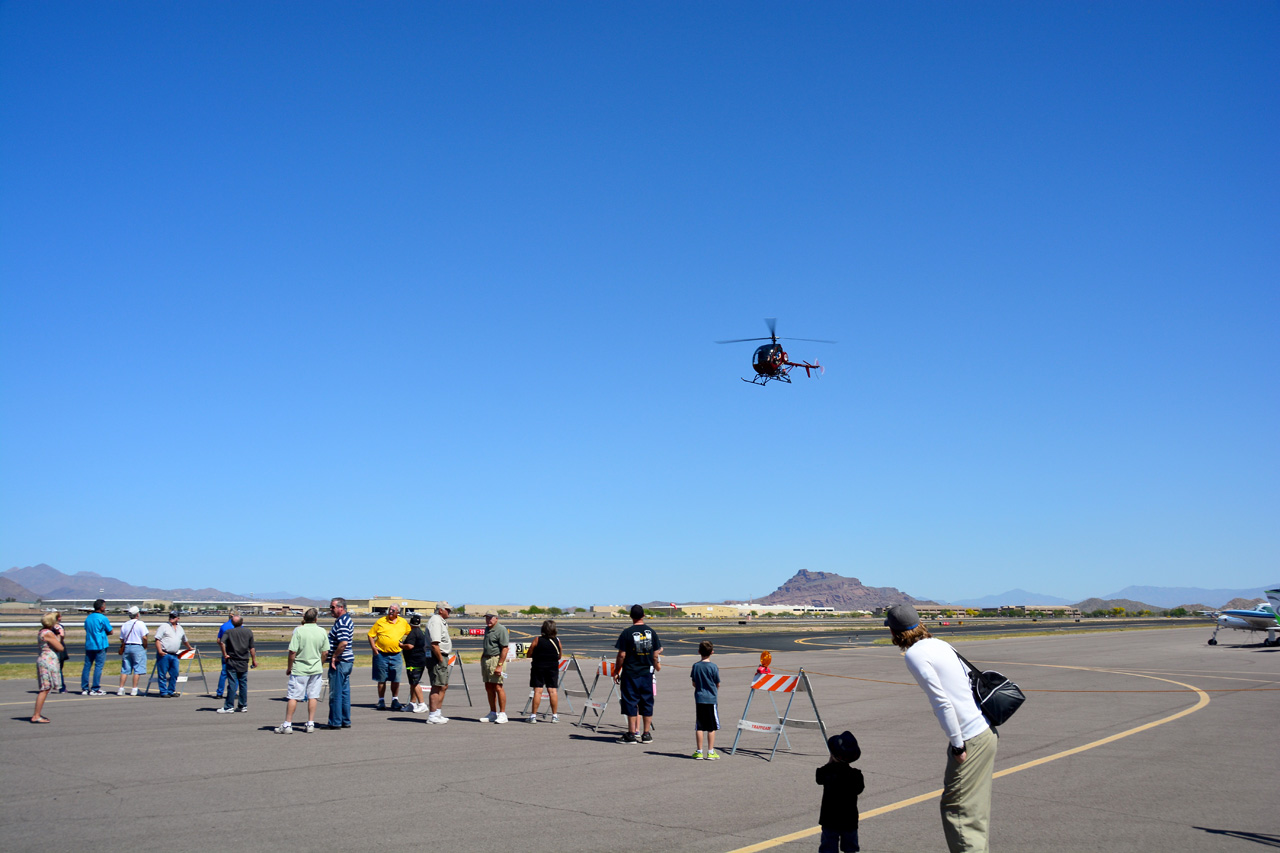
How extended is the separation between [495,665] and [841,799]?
10958mm

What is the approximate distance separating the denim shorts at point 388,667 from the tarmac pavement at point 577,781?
2.35 feet

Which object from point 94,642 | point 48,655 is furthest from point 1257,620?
point 48,655

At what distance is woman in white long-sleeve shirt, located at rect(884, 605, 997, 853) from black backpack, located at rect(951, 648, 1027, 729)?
6cm

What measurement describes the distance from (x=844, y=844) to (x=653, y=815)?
136 inches

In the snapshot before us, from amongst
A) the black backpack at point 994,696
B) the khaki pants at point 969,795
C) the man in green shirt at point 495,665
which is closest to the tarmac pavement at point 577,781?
the man in green shirt at point 495,665

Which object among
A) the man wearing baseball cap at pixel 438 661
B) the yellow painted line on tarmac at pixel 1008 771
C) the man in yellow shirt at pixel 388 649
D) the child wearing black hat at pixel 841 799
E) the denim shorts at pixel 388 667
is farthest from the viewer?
the denim shorts at pixel 388 667

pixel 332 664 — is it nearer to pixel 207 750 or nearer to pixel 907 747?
pixel 207 750

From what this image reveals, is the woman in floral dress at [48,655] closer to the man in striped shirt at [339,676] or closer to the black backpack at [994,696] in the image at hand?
the man in striped shirt at [339,676]

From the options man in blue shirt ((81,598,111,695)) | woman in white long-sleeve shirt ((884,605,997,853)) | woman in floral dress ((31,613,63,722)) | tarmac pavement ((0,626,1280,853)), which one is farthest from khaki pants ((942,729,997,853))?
man in blue shirt ((81,598,111,695))

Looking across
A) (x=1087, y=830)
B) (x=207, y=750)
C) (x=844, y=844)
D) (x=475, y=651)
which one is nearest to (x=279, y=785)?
(x=207, y=750)

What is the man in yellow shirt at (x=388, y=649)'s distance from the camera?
16719 millimetres

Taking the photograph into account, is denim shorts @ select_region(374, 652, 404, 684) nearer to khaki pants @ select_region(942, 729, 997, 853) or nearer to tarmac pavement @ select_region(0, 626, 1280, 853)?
tarmac pavement @ select_region(0, 626, 1280, 853)

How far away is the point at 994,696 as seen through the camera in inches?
226

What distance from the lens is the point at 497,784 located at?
1030cm
